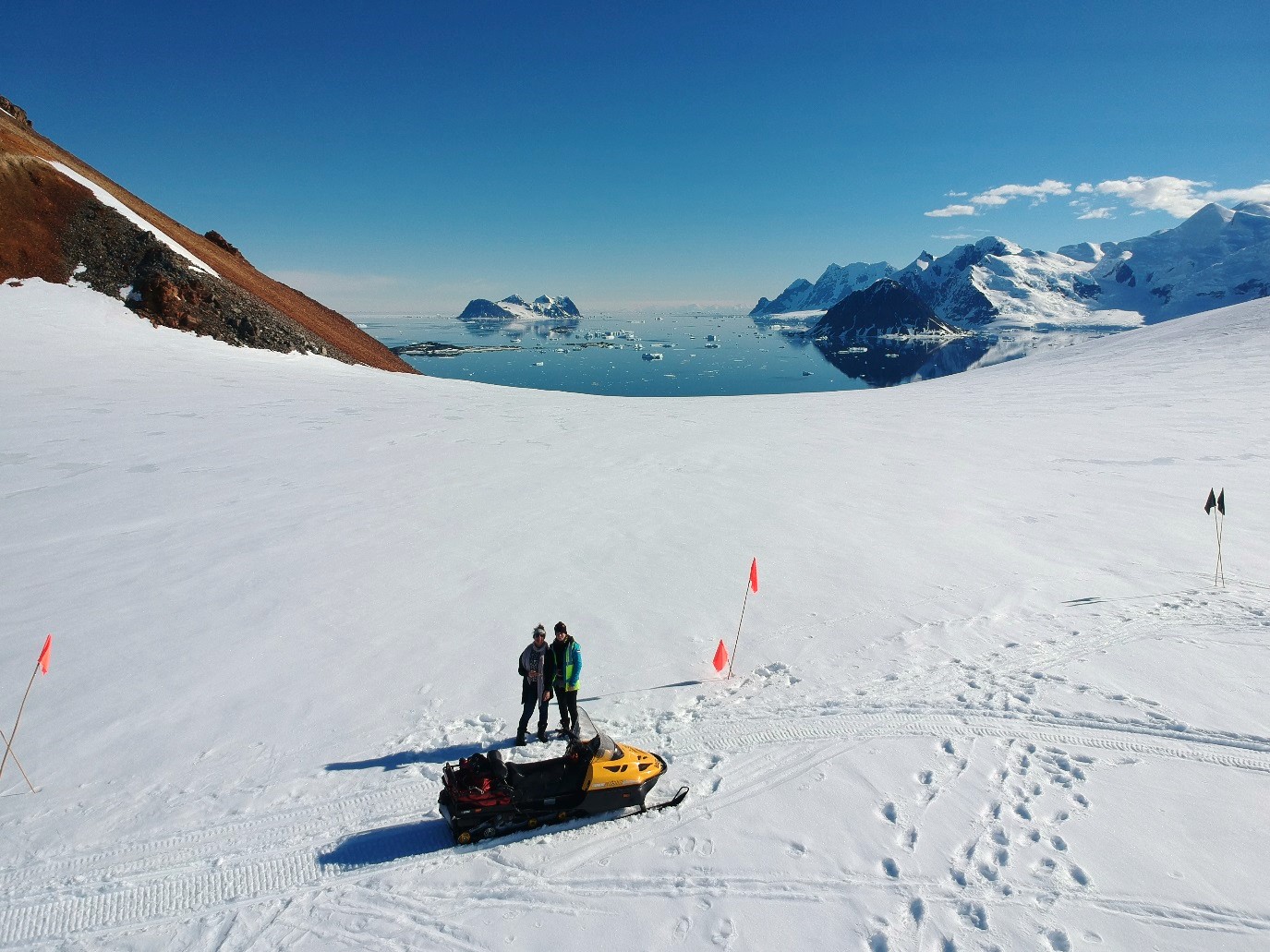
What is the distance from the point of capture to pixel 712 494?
1720 cm

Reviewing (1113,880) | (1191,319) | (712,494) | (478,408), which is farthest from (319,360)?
(1191,319)

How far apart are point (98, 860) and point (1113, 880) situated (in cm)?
941

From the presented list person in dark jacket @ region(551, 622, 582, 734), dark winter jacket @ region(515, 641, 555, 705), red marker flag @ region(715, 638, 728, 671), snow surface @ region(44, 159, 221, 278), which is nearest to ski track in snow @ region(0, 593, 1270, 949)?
person in dark jacket @ region(551, 622, 582, 734)

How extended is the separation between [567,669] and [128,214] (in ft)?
180

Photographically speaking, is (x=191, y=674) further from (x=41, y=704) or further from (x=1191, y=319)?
(x=1191, y=319)

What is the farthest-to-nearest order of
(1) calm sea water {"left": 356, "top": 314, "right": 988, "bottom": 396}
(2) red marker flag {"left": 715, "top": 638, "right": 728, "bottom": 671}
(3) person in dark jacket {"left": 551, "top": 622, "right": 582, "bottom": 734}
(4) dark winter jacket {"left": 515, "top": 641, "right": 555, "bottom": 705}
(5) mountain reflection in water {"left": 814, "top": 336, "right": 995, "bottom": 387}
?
(5) mountain reflection in water {"left": 814, "top": 336, "right": 995, "bottom": 387} < (1) calm sea water {"left": 356, "top": 314, "right": 988, "bottom": 396} < (2) red marker flag {"left": 715, "top": 638, "right": 728, "bottom": 671} < (3) person in dark jacket {"left": 551, "top": 622, "right": 582, "bottom": 734} < (4) dark winter jacket {"left": 515, "top": 641, "right": 555, "bottom": 705}

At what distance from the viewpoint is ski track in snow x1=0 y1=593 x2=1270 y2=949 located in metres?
5.23

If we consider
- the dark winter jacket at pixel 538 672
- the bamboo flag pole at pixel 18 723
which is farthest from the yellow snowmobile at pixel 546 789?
the bamboo flag pole at pixel 18 723

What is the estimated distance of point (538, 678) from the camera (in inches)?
295

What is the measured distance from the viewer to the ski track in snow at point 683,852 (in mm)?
5234

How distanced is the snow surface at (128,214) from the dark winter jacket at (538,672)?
48.8 metres

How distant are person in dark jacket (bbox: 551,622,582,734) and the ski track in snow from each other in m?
0.84

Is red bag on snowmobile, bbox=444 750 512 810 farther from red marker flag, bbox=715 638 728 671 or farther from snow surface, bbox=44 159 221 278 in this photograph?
snow surface, bbox=44 159 221 278

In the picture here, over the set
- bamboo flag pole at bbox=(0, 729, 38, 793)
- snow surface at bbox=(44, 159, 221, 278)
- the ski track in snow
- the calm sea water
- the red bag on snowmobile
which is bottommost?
the ski track in snow
